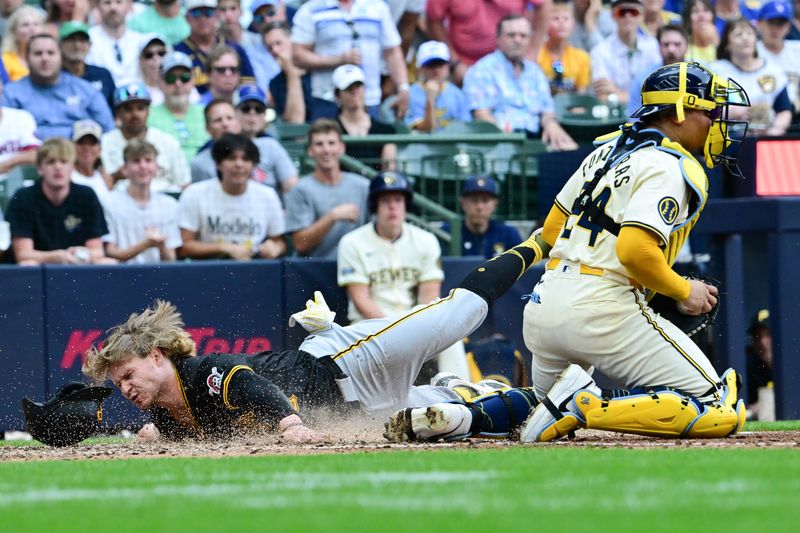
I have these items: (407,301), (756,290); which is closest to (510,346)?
(407,301)

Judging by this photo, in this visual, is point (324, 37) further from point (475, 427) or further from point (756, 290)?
point (475, 427)

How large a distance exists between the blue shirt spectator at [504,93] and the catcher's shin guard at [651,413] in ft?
24.1

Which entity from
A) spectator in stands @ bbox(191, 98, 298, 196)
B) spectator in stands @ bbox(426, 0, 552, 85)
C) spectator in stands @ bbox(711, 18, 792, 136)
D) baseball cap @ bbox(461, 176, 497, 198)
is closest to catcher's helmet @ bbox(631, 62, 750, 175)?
baseball cap @ bbox(461, 176, 497, 198)

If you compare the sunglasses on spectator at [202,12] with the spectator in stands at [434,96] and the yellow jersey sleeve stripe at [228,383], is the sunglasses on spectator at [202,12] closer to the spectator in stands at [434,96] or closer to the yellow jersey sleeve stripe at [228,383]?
the spectator in stands at [434,96]

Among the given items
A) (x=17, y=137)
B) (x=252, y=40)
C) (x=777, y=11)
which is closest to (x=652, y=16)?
(x=777, y=11)

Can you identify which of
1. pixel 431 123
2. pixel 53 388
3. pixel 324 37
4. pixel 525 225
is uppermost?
pixel 324 37

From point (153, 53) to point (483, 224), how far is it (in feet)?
11.5

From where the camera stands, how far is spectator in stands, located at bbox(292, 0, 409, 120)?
42.4 feet

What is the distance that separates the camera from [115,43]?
12.8 metres

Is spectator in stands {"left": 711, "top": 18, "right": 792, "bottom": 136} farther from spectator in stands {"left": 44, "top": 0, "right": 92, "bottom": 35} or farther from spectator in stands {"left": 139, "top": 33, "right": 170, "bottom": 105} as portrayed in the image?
spectator in stands {"left": 44, "top": 0, "right": 92, "bottom": 35}

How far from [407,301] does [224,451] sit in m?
3.95

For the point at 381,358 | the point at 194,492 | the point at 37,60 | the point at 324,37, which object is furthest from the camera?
the point at 324,37

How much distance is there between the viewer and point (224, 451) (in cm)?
634

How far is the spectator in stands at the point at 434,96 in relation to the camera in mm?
13258
